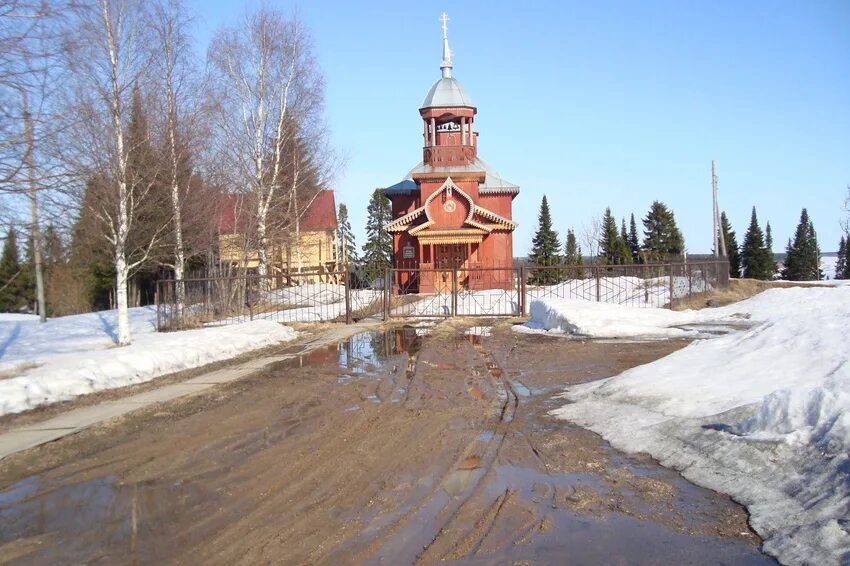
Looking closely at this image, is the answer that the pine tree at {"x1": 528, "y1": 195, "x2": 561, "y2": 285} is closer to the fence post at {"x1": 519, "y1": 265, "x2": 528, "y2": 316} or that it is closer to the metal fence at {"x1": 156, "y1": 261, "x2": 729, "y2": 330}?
the metal fence at {"x1": 156, "y1": 261, "x2": 729, "y2": 330}

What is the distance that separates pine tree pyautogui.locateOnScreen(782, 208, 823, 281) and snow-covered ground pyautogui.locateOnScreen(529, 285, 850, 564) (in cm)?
6684

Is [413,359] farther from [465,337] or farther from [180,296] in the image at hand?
[180,296]

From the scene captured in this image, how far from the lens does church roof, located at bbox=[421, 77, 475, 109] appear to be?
4081 cm

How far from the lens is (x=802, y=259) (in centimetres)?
6788

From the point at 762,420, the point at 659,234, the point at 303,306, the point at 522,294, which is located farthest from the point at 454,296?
the point at 659,234

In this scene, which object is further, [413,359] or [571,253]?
[571,253]

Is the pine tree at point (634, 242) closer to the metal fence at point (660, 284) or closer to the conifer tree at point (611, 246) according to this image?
the conifer tree at point (611, 246)

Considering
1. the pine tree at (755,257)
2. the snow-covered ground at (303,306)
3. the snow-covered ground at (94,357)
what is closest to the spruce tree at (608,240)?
the pine tree at (755,257)

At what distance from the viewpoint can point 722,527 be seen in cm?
457

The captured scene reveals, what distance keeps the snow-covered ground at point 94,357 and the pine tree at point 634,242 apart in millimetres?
54210

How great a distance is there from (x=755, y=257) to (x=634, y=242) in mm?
12140

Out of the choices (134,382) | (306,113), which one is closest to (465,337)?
(134,382)

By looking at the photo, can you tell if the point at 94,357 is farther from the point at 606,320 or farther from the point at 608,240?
the point at 608,240

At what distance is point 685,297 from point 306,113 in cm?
1936
